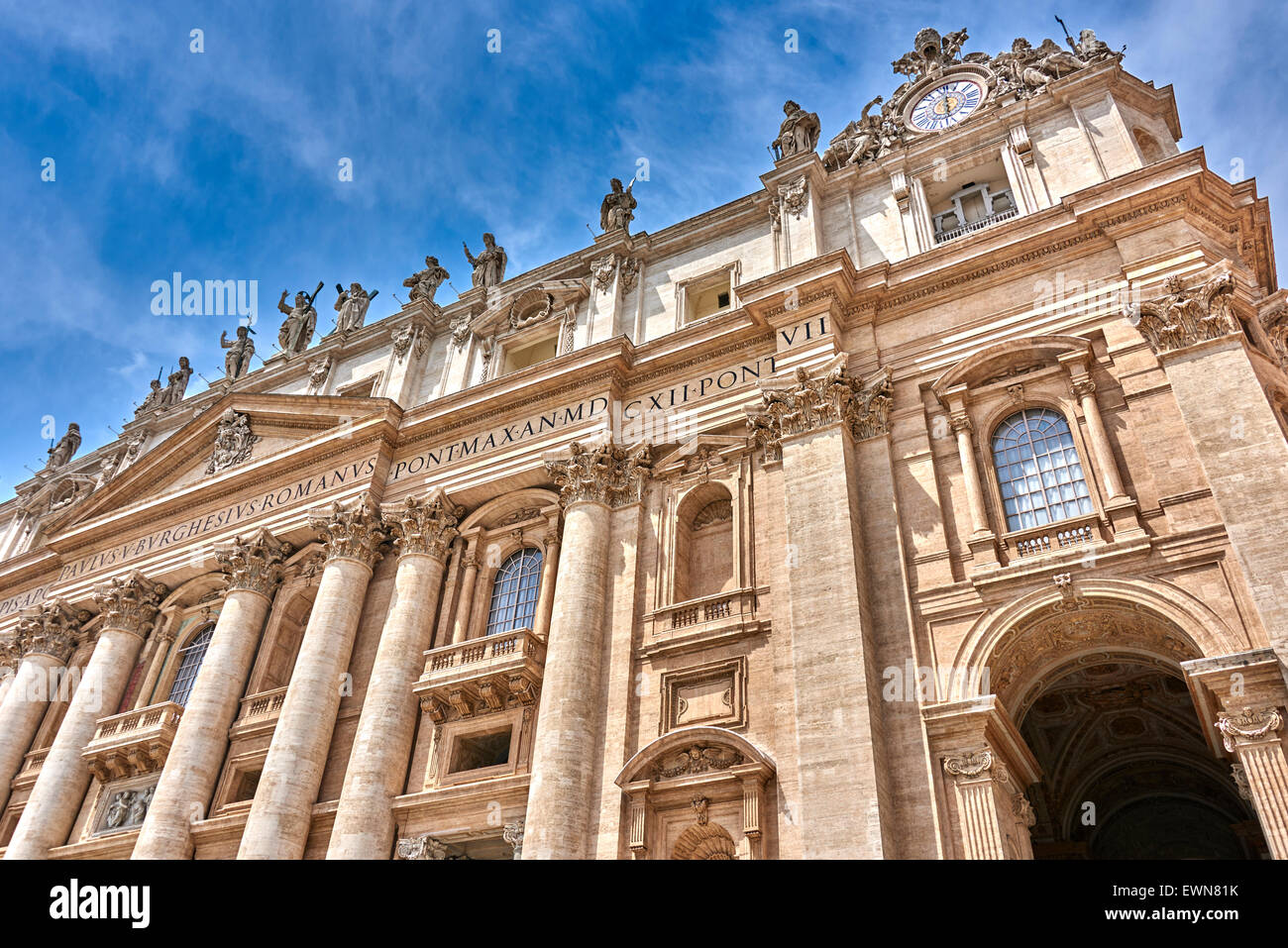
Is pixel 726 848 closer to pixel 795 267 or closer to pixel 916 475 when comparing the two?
pixel 916 475

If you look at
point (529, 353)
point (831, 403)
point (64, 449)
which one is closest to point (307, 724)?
point (529, 353)

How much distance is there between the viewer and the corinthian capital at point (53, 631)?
106 feet

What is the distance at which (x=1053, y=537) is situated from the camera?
18516 millimetres

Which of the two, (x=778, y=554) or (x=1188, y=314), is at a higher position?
(x=1188, y=314)

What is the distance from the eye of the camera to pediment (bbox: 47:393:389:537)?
99.1 ft

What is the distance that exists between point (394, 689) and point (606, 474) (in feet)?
22.8

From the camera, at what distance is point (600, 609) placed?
22234mm

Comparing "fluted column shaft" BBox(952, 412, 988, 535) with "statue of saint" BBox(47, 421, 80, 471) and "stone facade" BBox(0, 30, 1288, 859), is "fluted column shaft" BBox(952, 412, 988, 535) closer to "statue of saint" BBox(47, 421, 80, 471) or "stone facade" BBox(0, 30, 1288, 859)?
"stone facade" BBox(0, 30, 1288, 859)

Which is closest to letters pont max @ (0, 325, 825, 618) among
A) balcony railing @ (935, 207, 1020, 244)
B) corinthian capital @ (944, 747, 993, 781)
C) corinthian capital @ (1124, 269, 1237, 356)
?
balcony railing @ (935, 207, 1020, 244)

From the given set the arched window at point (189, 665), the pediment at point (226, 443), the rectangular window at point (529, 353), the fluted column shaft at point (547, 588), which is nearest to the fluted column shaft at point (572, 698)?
the fluted column shaft at point (547, 588)

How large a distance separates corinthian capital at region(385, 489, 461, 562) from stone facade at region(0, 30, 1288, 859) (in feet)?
0.29

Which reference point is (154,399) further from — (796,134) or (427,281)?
(796,134)

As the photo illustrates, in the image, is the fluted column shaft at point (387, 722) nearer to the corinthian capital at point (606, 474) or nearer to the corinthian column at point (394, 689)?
the corinthian column at point (394, 689)
